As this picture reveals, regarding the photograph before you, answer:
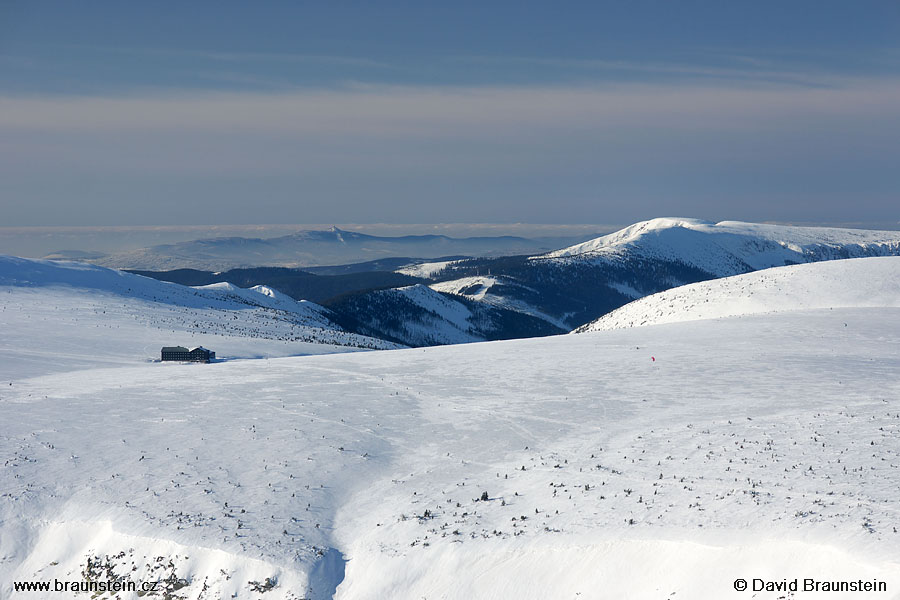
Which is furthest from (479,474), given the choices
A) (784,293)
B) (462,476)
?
(784,293)

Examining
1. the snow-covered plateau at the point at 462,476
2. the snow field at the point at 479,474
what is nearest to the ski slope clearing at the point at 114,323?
the snow-covered plateau at the point at 462,476

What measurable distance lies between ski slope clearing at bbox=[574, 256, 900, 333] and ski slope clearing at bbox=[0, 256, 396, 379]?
34385mm

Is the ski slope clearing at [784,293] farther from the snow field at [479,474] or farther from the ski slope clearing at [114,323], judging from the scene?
the snow field at [479,474]

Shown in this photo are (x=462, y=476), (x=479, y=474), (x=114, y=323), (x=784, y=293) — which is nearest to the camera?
(x=462, y=476)

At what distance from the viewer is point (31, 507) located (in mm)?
22328

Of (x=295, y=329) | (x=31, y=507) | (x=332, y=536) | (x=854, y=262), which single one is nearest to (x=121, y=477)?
(x=31, y=507)

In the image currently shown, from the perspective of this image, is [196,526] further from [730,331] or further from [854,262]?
[854,262]

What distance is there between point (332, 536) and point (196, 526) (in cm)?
381

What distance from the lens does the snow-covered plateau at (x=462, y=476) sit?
58.6 ft

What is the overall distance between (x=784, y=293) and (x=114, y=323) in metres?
67.3

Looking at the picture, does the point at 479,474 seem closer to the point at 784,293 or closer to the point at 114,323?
the point at 114,323

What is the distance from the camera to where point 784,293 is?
80.4m

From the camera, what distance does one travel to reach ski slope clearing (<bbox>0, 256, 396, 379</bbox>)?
5069 cm

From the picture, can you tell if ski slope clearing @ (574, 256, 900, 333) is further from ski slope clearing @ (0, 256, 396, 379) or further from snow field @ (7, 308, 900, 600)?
snow field @ (7, 308, 900, 600)
